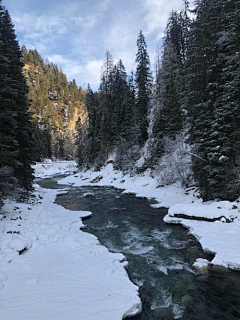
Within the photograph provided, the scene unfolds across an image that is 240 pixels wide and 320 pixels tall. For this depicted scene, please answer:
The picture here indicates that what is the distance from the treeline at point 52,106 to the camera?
8969 centimetres

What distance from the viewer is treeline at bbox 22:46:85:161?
8969 cm

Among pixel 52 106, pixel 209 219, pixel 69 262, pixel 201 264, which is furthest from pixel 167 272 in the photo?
pixel 52 106

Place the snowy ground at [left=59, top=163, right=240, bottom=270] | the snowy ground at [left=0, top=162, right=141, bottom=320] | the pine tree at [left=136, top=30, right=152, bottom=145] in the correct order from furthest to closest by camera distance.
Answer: the pine tree at [left=136, top=30, right=152, bottom=145], the snowy ground at [left=59, top=163, right=240, bottom=270], the snowy ground at [left=0, top=162, right=141, bottom=320]

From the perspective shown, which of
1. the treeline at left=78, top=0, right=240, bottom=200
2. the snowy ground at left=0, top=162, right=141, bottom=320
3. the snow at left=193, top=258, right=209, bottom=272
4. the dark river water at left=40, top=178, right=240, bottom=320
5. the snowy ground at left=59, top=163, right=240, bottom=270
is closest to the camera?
the snowy ground at left=0, top=162, right=141, bottom=320

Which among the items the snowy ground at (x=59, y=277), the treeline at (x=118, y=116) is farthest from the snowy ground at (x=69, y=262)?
the treeline at (x=118, y=116)

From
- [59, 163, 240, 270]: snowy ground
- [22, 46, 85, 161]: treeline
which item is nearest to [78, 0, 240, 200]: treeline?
[59, 163, 240, 270]: snowy ground

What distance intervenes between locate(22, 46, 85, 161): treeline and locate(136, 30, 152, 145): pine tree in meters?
46.7

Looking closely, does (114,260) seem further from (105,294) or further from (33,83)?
(33,83)

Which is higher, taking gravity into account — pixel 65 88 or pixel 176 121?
pixel 65 88

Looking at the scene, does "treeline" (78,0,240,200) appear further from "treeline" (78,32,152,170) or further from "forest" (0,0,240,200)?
"treeline" (78,32,152,170)

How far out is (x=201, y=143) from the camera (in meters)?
14.8

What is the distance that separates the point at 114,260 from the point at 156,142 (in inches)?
856

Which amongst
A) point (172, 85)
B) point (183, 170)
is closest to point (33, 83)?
point (172, 85)

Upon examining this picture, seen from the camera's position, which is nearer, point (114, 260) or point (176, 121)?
point (114, 260)
